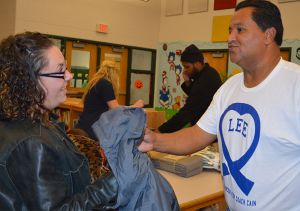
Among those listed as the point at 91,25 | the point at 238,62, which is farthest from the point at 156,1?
the point at 238,62

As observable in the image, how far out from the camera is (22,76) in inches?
49.8

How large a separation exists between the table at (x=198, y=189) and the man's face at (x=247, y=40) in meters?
0.81

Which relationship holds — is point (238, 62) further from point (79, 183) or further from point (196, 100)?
point (196, 100)

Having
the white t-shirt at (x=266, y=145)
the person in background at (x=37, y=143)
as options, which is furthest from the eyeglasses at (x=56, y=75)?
the white t-shirt at (x=266, y=145)

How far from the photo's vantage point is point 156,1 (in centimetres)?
811

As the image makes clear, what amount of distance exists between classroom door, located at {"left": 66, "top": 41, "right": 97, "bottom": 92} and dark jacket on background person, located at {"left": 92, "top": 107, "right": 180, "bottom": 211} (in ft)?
18.4

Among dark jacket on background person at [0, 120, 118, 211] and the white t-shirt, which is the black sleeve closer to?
dark jacket on background person at [0, 120, 118, 211]

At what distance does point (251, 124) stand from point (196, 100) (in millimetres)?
1971

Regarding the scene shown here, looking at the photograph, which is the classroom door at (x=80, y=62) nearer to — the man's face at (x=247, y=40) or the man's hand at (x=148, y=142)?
the man's hand at (x=148, y=142)

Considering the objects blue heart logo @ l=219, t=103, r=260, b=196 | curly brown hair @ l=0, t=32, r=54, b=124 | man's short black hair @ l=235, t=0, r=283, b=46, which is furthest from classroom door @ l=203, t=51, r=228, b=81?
curly brown hair @ l=0, t=32, r=54, b=124

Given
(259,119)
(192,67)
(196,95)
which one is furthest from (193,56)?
(259,119)

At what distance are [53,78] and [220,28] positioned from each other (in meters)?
6.07

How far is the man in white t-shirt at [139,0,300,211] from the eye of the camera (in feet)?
4.82

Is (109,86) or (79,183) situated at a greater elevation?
(109,86)
